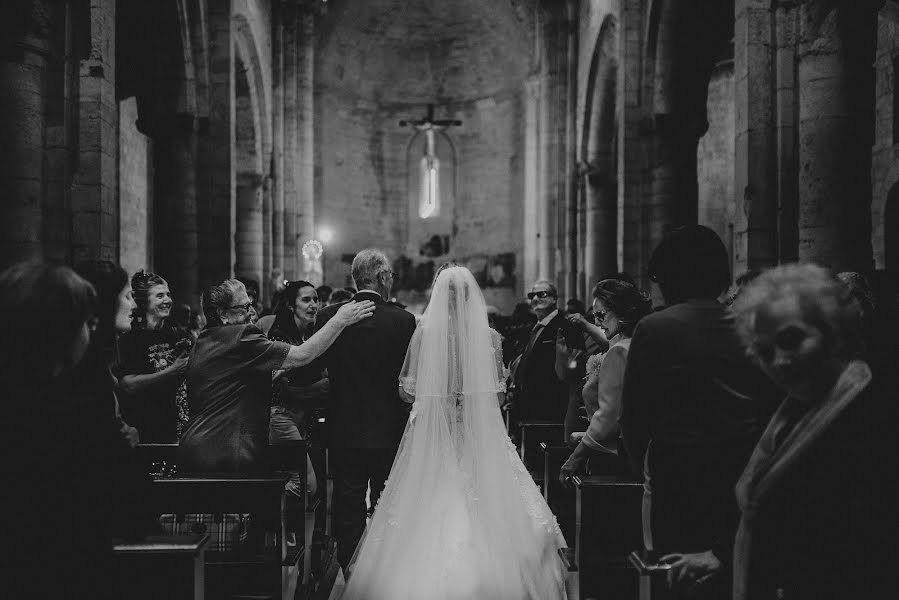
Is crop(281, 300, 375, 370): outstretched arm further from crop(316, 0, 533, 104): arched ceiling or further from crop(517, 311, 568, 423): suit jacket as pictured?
crop(316, 0, 533, 104): arched ceiling

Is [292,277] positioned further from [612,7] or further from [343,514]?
[343,514]

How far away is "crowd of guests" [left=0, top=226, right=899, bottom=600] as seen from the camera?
6.01ft

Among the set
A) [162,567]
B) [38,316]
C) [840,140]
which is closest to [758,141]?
[840,140]

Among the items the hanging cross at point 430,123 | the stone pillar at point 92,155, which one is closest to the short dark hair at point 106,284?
the stone pillar at point 92,155

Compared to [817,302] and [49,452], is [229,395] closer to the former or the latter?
[49,452]

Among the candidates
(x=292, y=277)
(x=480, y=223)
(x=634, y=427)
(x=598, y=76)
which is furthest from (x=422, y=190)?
(x=634, y=427)

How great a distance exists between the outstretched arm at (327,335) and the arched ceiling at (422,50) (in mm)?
19524

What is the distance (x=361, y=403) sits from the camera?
4.43 m

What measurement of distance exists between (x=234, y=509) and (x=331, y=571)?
5.66 ft

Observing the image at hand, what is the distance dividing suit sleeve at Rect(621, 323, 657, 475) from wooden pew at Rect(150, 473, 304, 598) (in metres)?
1.67

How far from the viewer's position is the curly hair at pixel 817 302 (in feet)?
6.20

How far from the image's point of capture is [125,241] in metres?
16.0

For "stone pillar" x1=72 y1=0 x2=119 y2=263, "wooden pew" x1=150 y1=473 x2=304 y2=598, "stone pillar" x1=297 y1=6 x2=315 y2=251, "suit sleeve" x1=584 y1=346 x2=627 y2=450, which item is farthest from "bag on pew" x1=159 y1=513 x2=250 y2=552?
"stone pillar" x1=297 y1=6 x2=315 y2=251

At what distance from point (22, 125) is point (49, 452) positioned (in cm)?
523
